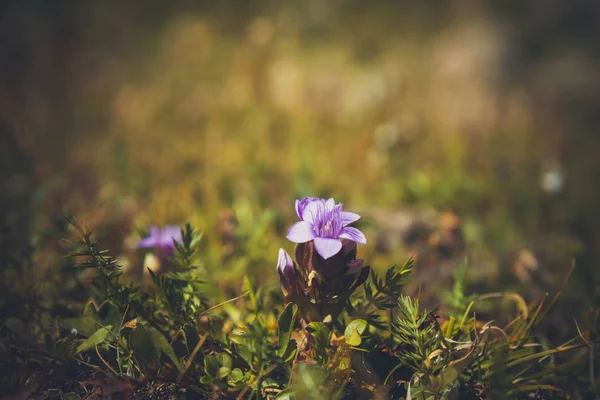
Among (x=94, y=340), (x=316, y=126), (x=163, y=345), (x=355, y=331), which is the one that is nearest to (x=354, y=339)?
(x=355, y=331)

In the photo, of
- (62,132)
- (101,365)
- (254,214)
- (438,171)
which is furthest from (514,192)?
(62,132)

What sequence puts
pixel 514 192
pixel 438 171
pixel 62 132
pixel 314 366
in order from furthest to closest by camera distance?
pixel 62 132, pixel 438 171, pixel 514 192, pixel 314 366

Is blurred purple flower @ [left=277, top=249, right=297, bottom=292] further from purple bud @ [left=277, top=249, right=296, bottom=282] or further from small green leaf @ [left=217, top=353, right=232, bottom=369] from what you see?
small green leaf @ [left=217, top=353, right=232, bottom=369]

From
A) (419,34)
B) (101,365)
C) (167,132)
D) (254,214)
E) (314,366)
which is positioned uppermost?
(419,34)

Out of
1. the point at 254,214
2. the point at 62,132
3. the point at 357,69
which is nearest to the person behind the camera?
the point at 254,214

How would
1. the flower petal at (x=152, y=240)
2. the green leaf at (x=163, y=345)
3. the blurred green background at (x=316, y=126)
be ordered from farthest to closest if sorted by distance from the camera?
the blurred green background at (x=316, y=126), the flower petal at (x=152, y=240), the green leaf at (x=163, y=345)

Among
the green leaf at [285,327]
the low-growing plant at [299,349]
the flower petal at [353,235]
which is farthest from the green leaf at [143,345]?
the flower petal at [353,235]

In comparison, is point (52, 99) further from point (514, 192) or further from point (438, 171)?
point (514, 192)

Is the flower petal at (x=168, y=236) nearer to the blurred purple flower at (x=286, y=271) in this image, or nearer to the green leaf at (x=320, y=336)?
the blurred purple flower at (x=286, y=271)
